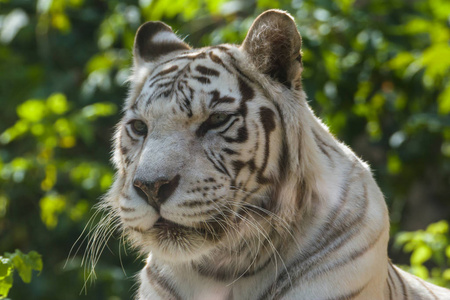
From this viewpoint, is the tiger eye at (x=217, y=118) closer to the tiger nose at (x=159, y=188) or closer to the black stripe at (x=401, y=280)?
the tiger nose at (x=159, y=188)

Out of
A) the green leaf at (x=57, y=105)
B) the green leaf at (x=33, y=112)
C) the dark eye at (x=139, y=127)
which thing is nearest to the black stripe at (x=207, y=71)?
the dark eye at (x=139, y=127)

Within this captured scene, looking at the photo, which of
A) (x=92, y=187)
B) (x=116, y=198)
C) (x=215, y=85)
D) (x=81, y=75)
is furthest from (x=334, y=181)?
(x=81, y=75)

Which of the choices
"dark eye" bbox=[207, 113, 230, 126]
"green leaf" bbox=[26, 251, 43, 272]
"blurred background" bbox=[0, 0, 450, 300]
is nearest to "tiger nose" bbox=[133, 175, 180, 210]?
"dark eye" bbox=[207, 113, 230, 126]

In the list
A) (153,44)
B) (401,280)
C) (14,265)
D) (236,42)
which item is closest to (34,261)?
(14,265)

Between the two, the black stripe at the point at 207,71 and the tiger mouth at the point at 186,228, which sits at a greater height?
the black stripe at the point at 207,71

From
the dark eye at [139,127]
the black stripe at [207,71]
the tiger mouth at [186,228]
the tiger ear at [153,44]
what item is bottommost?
the tiger mouth at [186,228]

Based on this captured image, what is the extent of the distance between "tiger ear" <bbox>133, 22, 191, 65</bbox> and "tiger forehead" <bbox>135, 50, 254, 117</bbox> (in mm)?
272

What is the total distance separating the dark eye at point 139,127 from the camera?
7.51ft

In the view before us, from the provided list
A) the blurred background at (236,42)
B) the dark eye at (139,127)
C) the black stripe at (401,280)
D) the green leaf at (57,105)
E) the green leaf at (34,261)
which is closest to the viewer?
the green leaf at (34,261)

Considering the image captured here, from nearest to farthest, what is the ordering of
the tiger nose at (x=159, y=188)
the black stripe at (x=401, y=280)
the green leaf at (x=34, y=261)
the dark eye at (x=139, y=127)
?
the tiger nose at (x=159, y=188), the green leaf at (x=34, y=261), the dark eye at (x=139, y=127), the black stripe at (x=401, y=280)

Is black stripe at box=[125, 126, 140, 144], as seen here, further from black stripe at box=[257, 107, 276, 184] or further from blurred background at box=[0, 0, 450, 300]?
blurred background at box=[0, 0, 450, 300]

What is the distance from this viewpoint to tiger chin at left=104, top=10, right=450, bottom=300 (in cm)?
205

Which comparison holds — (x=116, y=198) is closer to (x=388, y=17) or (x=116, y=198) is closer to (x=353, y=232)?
(x=353, y=232)

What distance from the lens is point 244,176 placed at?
84.1 inches
